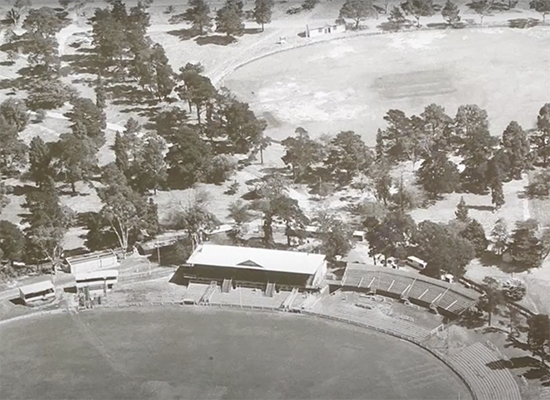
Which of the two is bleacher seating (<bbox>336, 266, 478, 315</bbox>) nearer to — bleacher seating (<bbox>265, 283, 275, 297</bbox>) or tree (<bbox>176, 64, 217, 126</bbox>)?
Result: bleacher seating (<bbox>265, 283, 275, 297</bbox>)

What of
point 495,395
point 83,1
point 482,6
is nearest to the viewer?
point 495,395

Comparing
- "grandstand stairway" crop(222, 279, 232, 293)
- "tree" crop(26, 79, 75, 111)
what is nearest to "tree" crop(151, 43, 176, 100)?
"tree" crop(26, 79, 75, 111)

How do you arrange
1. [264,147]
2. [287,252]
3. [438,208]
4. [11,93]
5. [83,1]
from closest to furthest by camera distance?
[287,252]
[438,208]
[264,147]
[11,93]
[83,1]

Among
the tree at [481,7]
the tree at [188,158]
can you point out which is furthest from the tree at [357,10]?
the tree at [188,158]

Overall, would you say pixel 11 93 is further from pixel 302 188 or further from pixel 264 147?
pixel 302 188

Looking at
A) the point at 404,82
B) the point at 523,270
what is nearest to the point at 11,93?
the point at 404,82

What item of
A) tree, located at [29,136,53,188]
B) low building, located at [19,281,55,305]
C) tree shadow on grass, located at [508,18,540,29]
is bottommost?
low building, located at [19,281,55,305]

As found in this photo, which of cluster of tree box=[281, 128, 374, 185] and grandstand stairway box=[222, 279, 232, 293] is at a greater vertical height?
cluster of tree box=[281, 128, 374, 185]
